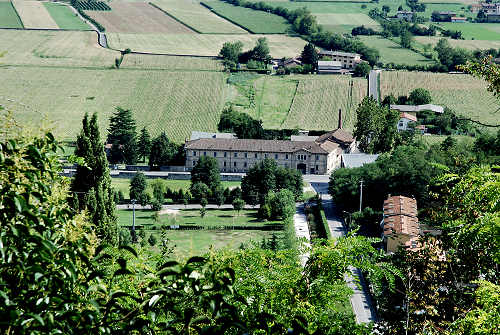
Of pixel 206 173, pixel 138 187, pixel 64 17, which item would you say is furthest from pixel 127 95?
pixel 64 17

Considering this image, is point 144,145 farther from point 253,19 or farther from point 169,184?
point 253,19

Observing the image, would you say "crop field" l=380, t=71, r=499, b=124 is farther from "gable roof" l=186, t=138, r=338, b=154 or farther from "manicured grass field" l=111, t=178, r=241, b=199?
"manicured grass field" l=111, t=178, r=241, b=199

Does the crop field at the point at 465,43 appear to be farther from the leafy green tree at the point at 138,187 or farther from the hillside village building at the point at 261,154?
the leafy green tree at the point at 138,187

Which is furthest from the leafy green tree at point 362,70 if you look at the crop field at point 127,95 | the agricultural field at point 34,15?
the agricultural field at point 34,15

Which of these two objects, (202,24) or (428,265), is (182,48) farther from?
(428,265)

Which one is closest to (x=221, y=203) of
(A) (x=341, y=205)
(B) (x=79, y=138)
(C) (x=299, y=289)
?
(A) (x=341, y=205)

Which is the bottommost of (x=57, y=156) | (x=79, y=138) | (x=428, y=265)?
(x=79, y=138)
